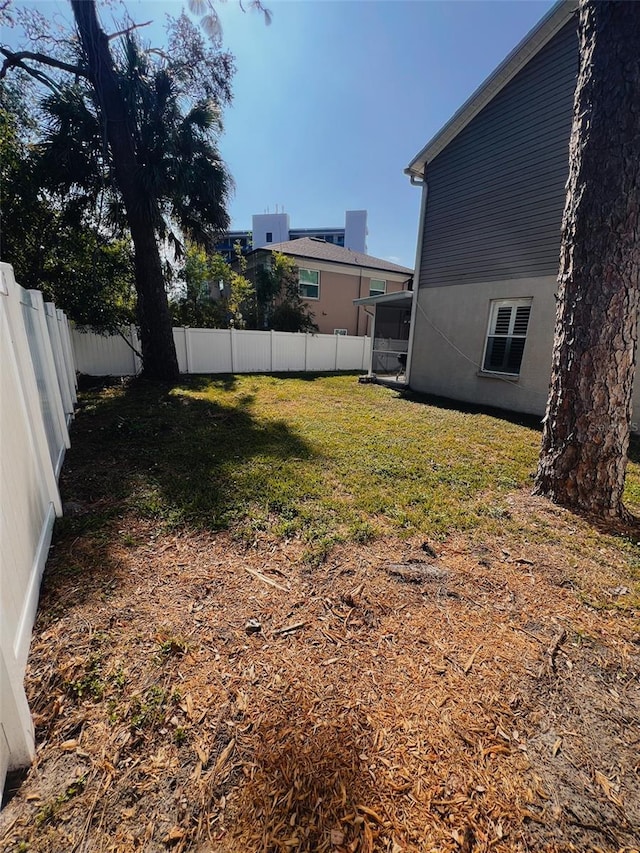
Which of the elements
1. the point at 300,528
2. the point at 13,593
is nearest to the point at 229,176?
the point at 300,528

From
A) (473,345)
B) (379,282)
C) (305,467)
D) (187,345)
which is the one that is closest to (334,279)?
(379,282)

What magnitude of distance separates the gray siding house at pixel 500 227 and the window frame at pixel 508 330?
0.07 ft

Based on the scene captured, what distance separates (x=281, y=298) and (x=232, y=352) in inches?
204

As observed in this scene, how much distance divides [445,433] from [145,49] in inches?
406

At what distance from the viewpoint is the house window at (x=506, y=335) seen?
302 inches

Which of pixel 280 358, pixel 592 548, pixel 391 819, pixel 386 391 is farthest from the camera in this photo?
pixel 280 358

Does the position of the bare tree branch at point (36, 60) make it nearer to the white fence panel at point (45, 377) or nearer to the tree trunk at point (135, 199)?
the tree trunk at point (135, 199)

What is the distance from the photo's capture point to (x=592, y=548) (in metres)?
2.93

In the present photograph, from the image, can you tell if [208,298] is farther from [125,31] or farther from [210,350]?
[125,31]

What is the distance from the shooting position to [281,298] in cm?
1625

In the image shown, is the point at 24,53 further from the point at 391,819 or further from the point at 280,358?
the point at 391,819

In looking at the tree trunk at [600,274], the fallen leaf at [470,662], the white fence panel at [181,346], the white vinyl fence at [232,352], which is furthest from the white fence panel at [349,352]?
the fallen leaf at [470,662]

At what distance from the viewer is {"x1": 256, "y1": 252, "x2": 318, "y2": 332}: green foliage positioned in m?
15.7

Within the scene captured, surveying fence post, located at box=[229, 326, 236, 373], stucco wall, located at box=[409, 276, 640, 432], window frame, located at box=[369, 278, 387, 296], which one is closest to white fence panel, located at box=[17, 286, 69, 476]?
stucco wall, located at box=[409, 276, 640, 432]
